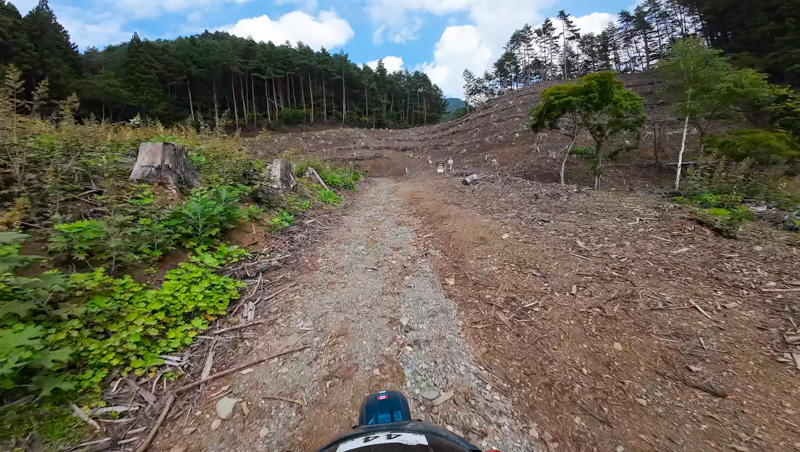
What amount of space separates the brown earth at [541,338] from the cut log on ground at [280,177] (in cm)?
210

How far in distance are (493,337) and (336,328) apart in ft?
5.56

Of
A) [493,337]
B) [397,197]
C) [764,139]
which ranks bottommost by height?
[493,337]

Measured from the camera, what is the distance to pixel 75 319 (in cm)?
234

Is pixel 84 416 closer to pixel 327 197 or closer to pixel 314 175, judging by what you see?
pixel 327 197

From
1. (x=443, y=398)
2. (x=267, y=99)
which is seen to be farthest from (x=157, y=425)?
(x=267, y=99)

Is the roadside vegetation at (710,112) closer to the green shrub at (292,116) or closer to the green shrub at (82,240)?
the green shrub at (82,240)

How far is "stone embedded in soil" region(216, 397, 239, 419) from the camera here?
216 centimetres

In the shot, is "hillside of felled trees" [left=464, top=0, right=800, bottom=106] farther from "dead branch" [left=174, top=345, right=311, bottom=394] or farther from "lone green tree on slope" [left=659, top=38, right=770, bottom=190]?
"dead branch" [left=174, top=345, right=311, bottom=394]

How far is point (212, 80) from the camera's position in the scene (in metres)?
40.4

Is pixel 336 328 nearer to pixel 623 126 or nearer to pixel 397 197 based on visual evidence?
pixel 397 197

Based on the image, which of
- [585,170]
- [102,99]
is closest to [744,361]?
[585,170]

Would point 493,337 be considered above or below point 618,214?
below

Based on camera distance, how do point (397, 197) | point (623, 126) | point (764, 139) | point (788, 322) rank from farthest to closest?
point (623, 126), point (764, 139), point (397, 197), point (788, 322)

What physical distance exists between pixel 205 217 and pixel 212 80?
159 feet
